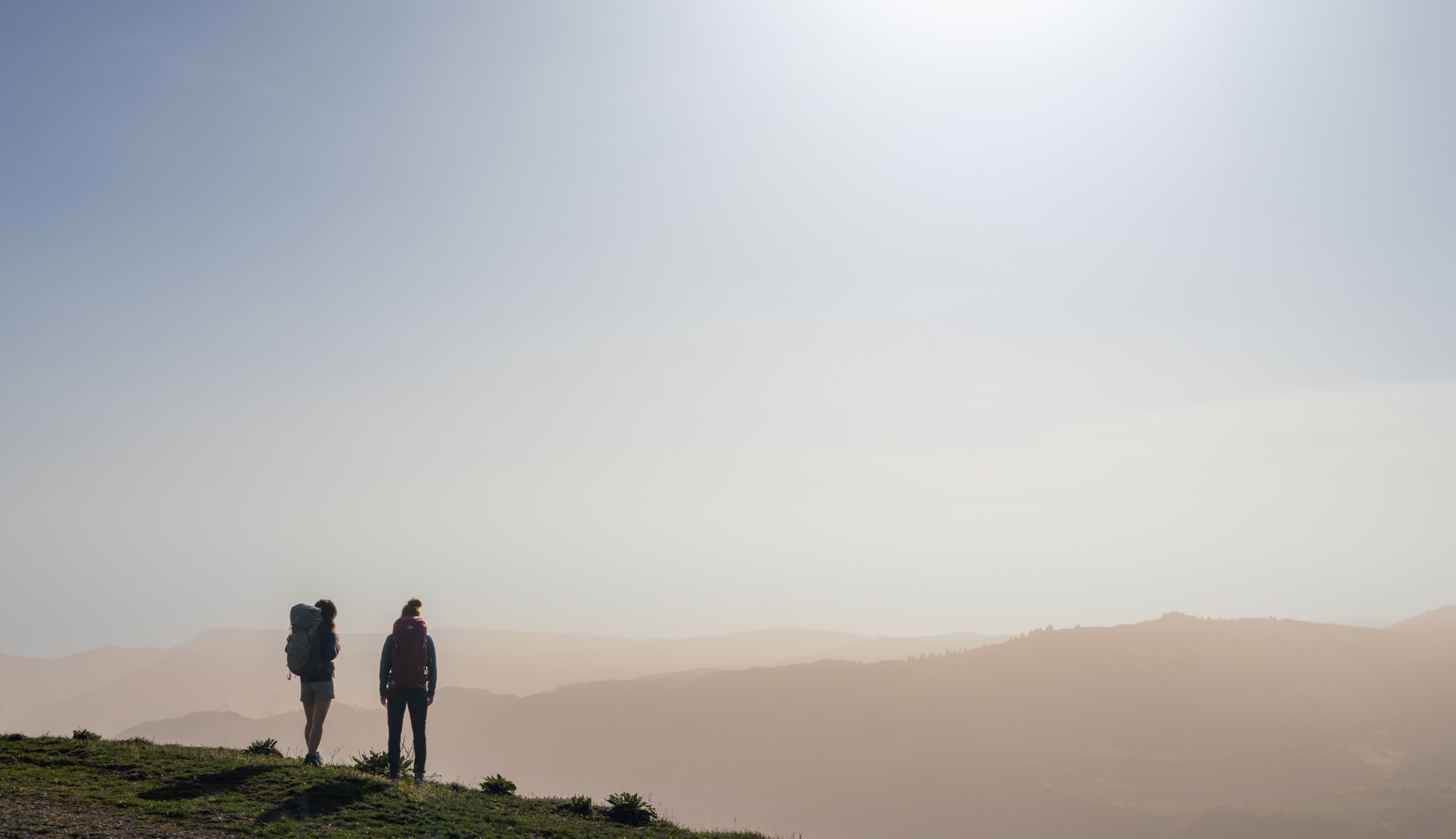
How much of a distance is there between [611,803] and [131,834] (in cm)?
840

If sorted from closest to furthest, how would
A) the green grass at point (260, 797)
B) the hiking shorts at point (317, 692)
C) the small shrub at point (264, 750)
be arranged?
the green grass at point (260, 797) < the hiking shorts at point (317, 692) < the small shrub at point (264, 750)

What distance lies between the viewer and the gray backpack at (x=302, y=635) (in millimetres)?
14797

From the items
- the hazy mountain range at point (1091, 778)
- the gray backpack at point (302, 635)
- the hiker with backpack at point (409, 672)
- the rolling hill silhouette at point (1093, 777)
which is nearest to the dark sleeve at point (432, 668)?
the hiker with backpack at point (409, 672)

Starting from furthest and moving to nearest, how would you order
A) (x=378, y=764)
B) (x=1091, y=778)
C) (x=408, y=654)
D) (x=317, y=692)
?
1. (x=1091, y=778)
2. (x=378, y=764)
3. (x=317, y=692)
4. (x=408, y=654)

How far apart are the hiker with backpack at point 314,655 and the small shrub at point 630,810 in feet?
18.3

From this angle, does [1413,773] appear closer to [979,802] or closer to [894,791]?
[979,802]

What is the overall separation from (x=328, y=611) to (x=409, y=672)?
2.12 m

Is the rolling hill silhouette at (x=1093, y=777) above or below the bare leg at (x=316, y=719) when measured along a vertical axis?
below

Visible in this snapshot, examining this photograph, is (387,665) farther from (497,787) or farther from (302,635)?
(497,787)

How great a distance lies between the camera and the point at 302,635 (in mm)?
14844

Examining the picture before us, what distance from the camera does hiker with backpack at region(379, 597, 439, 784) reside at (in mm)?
14328

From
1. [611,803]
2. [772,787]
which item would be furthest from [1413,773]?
[611,803]

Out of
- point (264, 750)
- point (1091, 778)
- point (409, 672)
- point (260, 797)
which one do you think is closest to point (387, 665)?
point (409, 672)

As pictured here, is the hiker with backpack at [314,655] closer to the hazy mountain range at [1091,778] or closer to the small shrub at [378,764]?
the small shrub at [378,764]
